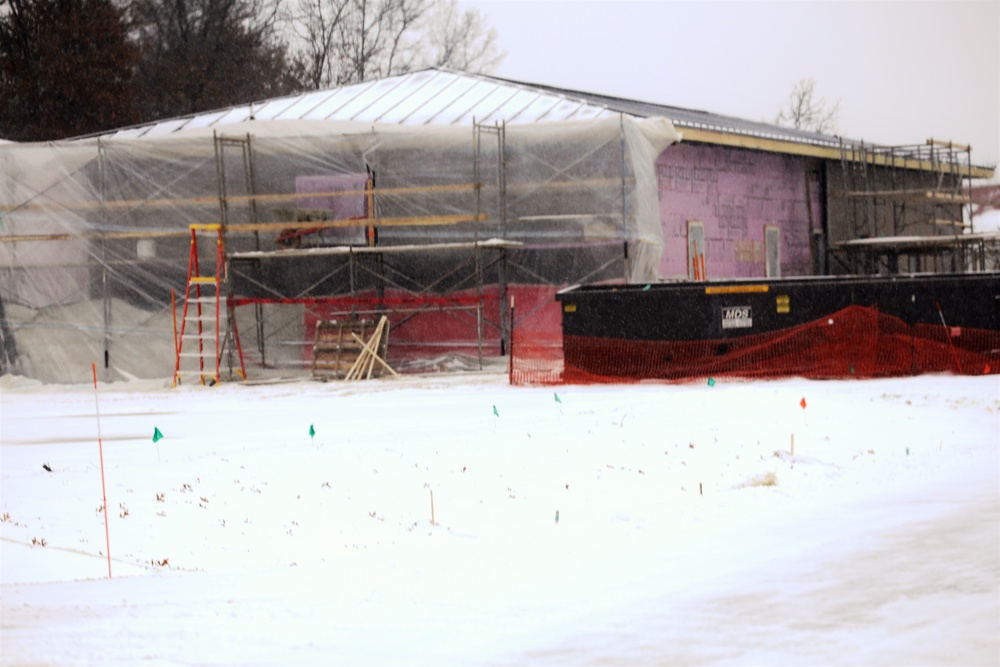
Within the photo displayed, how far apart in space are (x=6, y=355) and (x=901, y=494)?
71.8 feet

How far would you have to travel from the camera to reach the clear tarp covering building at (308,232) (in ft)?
79.4

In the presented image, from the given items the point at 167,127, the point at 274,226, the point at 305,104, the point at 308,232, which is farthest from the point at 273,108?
the point at 274,226

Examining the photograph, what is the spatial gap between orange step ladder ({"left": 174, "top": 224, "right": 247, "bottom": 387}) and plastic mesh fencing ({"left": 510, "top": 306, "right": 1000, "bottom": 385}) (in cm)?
751

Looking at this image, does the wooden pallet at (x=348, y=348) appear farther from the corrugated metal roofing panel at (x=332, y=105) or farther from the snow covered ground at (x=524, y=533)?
the snow covered ground at (x=524, y=533)

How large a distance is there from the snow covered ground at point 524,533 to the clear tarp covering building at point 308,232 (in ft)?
25.7

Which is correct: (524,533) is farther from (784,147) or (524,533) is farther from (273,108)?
(784,147)

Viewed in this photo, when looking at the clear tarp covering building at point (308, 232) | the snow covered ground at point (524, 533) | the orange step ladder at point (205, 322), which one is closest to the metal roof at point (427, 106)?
the clear tarp covering building at point (308, 232)

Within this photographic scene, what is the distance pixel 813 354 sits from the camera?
1964 cm

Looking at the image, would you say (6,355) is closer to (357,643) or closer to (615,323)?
(615,323)

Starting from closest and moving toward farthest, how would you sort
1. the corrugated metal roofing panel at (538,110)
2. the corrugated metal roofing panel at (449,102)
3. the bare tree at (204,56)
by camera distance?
the corrugated metal roofing panel at (538,110) < the corrugated metal roofing panel at (449,102) < the bare tree at (204,56)

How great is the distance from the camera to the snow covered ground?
5.67 m

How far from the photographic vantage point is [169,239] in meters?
25.9

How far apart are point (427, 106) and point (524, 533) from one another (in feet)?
65.5

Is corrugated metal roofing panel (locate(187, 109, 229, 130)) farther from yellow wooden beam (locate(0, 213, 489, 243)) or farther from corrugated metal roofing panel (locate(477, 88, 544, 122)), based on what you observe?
corrugated metal roofing panel (locate(477, 88, 544, 122))
